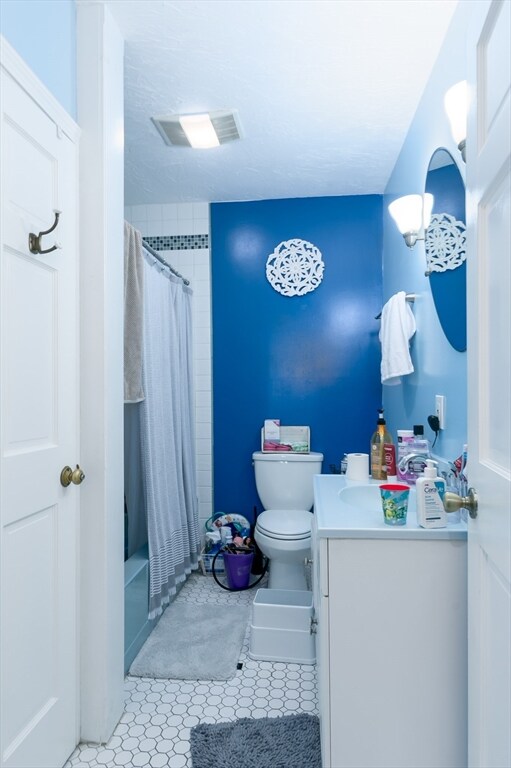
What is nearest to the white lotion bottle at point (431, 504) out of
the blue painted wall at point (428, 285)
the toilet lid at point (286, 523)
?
the blue painted wall at point (428, 285)

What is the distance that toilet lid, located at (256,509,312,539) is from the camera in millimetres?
2221

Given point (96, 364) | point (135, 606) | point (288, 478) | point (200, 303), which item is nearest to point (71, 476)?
point (96, 364)

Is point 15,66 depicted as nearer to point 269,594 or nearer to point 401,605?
point 401,605

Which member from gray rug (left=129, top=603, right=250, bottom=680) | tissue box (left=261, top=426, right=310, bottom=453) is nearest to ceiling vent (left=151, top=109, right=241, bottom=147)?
tissue box (left=261, top=426, right=310, bottom=453)

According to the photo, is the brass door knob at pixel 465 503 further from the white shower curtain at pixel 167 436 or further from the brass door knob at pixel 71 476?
the white shower curtain at pixel 167 436

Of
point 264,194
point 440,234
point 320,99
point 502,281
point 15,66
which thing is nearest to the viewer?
point 502,281

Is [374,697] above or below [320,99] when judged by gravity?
below

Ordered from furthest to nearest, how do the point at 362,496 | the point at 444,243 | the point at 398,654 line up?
the point at 362,496, the point at 444,243, the point at 398,654

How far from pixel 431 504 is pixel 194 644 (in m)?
1.38

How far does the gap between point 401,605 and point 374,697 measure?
0.24 meters

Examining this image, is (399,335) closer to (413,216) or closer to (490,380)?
(413,216)

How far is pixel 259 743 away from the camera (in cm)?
145

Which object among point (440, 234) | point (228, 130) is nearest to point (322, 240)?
point (228, 130)

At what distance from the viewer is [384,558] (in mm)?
1152
